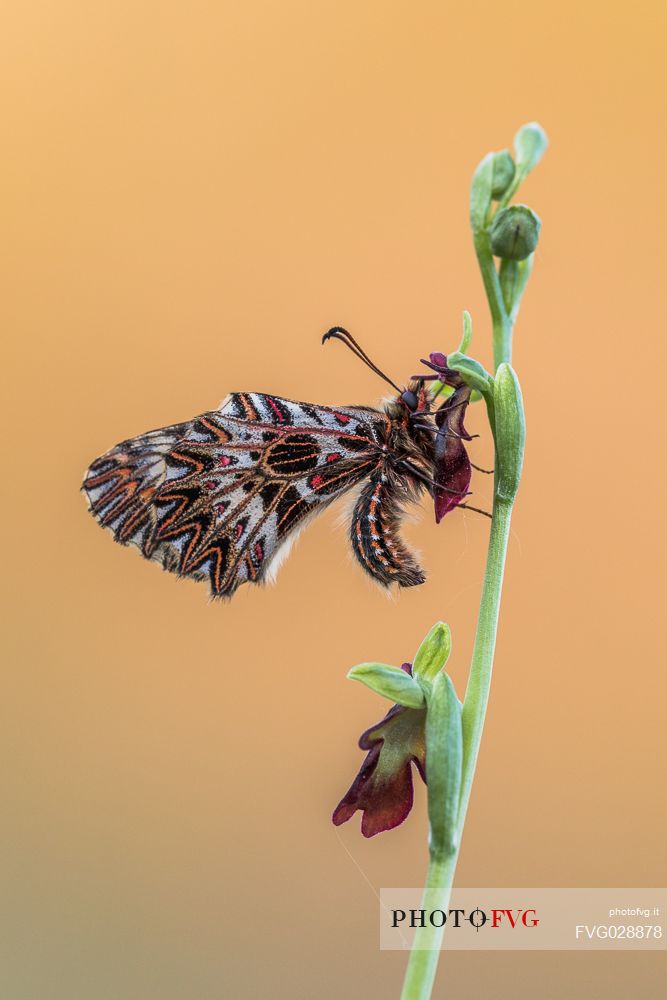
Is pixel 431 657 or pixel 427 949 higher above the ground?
pixel 431 657

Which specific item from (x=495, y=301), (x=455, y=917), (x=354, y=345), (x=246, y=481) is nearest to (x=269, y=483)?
(x=246, y=481)

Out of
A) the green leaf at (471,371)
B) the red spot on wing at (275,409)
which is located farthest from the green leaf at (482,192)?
the red spot on wing at (275,409)

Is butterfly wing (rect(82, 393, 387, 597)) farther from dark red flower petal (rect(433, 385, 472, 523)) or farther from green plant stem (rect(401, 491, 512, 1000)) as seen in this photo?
green plant stem (rect(401, 491, 512, 1000))

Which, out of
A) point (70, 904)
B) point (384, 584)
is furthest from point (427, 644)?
point (70, 904)

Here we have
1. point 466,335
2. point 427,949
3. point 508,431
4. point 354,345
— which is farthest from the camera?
point 354,345

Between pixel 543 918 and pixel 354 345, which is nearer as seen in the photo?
pixel 354 345

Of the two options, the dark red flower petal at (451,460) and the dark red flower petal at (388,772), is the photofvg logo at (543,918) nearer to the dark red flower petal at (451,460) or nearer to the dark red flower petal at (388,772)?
the dark red flower petal at (388,772)

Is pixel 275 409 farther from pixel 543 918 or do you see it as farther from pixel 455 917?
pixel 543 918
